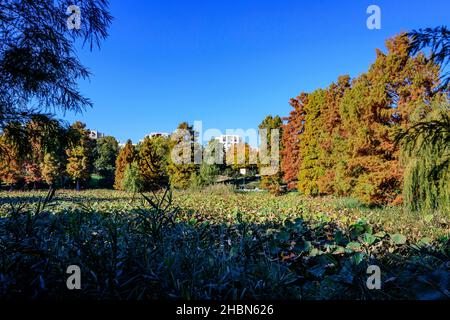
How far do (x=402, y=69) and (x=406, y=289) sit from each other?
11.7 m

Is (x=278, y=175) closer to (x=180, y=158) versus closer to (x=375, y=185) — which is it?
(x=180, y=158)

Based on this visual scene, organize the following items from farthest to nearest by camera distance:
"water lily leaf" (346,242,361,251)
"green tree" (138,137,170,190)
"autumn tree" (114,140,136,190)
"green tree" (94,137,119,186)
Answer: "green tree" (94,137,119,186) < "autumn tree" (114,140,136,190) < "green tree" (138,137,170,190) < "water lily leaf" (346,242,361,251)

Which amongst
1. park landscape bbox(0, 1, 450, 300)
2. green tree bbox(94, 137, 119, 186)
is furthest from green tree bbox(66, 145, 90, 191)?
park landscape bbox(0, 1, 450, 300)

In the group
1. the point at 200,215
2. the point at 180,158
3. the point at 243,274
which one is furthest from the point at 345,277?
the point at 180,158

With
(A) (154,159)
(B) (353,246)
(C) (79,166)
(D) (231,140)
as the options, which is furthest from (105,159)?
(D) (231,140)

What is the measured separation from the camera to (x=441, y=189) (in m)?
8.48

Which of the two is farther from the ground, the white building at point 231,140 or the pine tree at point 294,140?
the white building at point 231,140

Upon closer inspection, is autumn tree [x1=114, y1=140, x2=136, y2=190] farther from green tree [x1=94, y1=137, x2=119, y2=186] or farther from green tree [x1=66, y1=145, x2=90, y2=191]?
green tree [x1=94, y1=137, x2=119, y2=186]

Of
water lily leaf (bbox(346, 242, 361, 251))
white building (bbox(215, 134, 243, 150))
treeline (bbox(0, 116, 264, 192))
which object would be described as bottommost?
water lily leaf (bbox(346, 242, 361, 251))

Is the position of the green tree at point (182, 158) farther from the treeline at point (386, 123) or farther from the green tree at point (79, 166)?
the treeline at point (386, 123)

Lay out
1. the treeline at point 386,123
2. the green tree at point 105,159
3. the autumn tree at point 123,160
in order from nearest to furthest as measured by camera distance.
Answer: the treeline at point 386,123 → the autumn tree at point 123,160 → the green tree at point 105,159

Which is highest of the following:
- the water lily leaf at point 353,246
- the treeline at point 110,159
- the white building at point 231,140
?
the white building at point 231,140

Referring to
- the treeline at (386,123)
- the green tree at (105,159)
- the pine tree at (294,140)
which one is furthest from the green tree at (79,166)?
the treeline at (386,123)

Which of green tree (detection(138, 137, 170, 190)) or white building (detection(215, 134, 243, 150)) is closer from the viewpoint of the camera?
green tree (detection(138, 137, 170, 190))
